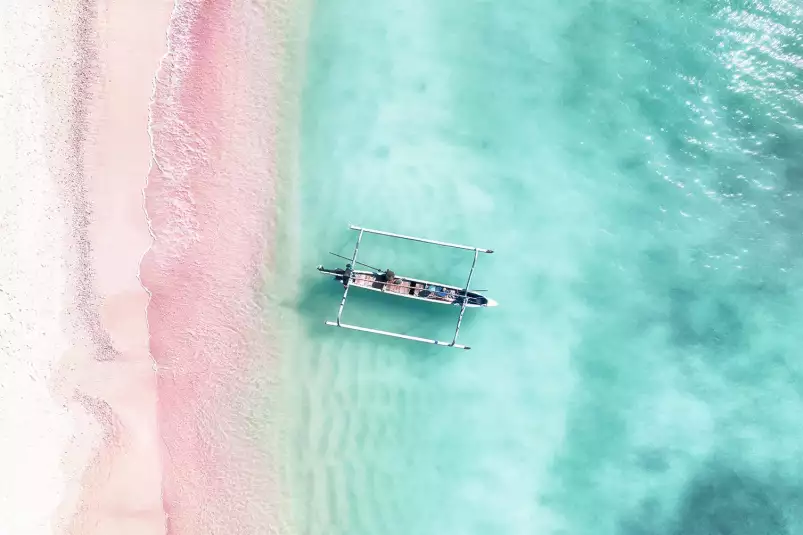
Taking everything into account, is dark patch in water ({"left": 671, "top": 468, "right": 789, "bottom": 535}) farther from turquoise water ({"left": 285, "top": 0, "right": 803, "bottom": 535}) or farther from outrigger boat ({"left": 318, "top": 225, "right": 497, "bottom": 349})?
outrigger boat ({"left": 318, "top": 225, "right": 497, "bottom": 349})

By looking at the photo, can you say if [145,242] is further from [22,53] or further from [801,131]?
[801,131]

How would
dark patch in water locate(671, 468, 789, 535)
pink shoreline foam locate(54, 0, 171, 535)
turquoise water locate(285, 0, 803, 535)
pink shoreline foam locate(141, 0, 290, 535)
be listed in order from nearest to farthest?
pink shoreline foam locate(54, 0, 171, 535), pink shoreline foam locate(141, 0, 290, 535), turquoise water locate(285, 0, 803, 535), dark patch in water locate(671, 468, 789, 535)

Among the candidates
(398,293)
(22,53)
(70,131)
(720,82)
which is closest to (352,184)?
(398,293)

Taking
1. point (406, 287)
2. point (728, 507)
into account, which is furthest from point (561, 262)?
point (728, 507)

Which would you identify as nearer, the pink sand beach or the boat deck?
the pink sand beach

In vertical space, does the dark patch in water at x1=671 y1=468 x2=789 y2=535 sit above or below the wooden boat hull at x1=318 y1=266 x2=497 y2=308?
below

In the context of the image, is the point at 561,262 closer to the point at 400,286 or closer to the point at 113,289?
the point at 400,286

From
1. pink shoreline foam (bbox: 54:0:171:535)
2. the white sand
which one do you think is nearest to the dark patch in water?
pink shoreline foam (bbox: 54:0:171:535)
